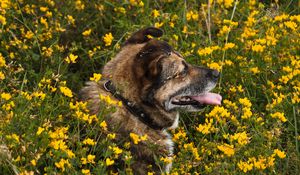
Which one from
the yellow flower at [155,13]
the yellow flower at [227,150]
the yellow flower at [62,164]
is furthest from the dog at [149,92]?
the yellow flower at [155,13]

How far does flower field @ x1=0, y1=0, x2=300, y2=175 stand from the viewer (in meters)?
4.21

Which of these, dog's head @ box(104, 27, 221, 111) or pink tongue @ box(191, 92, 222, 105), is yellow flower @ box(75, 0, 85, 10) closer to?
dog's head @ box(104, 27, 221, 111)

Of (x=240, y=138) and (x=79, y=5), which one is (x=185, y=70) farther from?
(x=79, y=5)

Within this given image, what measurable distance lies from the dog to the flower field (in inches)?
6.1

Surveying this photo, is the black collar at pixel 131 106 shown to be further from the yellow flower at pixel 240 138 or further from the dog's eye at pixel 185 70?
the yellow flower at pixel 240 138

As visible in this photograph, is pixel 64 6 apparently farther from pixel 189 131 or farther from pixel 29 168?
pixel 29 168

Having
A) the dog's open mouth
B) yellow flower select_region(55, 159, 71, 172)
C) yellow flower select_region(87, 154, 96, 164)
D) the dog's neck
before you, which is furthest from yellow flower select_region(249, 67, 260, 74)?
yellow flower select_region(55, 159, 71, 172)

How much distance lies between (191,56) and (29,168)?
2.69 m

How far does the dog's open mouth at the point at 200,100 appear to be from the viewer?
206 inches

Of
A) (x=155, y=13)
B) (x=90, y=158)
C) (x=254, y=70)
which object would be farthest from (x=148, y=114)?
(x=155, y=13)

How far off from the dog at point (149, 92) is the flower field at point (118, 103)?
154mm

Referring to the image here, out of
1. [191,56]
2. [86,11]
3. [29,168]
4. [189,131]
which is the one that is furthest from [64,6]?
[29,168]

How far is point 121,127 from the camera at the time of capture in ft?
16.1

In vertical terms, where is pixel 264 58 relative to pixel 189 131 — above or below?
above
